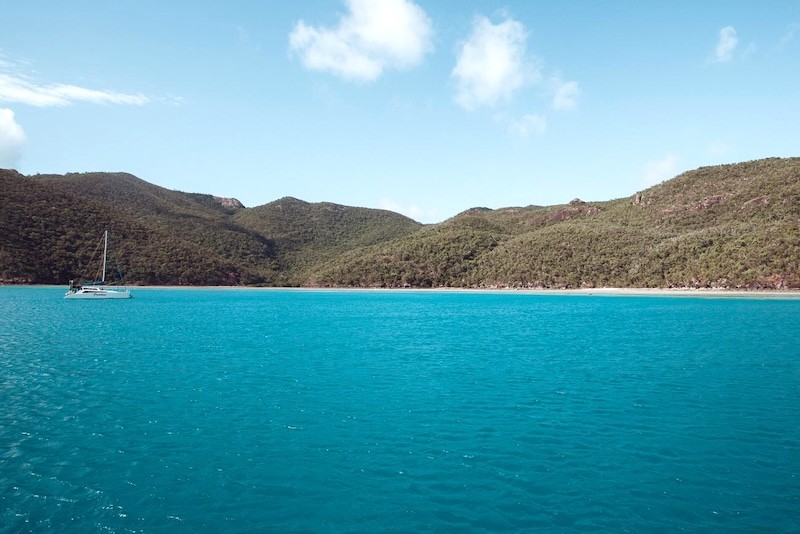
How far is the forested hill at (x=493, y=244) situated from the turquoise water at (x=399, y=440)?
89.9 m

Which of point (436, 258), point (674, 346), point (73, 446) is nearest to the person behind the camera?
point (73, 446)

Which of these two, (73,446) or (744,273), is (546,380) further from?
(744,273)

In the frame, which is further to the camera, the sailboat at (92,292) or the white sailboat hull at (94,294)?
the white sailboat hull at (94,294)

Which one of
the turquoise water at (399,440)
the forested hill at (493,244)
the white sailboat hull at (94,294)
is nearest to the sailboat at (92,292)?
the white sailboat hull at (94,294)

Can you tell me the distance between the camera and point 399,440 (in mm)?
15344

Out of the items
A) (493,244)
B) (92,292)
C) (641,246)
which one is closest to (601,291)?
(641,246)

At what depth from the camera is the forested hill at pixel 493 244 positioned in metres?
111

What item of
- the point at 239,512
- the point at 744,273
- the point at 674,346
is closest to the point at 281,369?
the point at 239,512

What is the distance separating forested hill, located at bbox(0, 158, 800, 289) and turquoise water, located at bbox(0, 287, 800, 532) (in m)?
89.9

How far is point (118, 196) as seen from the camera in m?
190

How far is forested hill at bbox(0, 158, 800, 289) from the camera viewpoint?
11131cm

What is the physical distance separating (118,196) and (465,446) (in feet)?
686

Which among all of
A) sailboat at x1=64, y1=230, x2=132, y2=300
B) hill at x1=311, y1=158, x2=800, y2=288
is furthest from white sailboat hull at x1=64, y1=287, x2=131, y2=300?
hill at x1=311, y1=158, x2=800, y2=288

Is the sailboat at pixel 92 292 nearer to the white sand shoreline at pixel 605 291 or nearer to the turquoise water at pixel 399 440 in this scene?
the white sand shoreline at pixel 605 291
